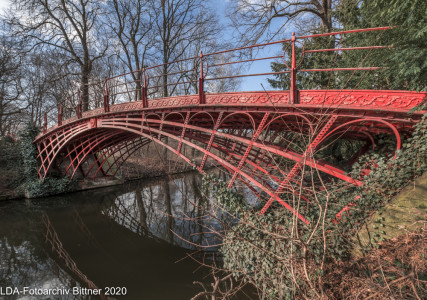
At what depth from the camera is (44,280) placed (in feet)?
13.9

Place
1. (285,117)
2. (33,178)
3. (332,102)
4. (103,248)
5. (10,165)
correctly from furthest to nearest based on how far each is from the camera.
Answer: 1. (10,165)
2. (33,178)
3. (103,248)
4. (285,117)
5. (332,102)

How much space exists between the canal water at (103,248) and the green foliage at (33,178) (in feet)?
3.00

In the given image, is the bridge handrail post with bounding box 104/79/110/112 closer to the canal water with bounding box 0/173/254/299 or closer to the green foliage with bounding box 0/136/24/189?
the canal water with bounding box 0/173/254/299

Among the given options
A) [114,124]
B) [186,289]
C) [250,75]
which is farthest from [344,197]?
[114,124]

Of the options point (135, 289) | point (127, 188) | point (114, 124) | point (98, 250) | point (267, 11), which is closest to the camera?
point (135, 289)

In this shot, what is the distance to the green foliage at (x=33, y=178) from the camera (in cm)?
1084

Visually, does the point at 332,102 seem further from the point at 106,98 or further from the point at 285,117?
the point at 106,98

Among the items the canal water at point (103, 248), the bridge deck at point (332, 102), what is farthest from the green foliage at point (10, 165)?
the bridge deck at point (332, 102)

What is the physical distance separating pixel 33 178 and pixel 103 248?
9.09 meters

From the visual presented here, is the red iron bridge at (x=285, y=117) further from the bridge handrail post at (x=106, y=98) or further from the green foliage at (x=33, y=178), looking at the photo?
the green foliage at (x=33, y=178)

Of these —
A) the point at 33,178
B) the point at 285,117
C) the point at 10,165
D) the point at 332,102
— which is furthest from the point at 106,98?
the point at 10,165

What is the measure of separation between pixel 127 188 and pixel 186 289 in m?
10.3

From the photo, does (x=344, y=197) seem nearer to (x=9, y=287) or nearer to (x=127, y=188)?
(x=9, y=287)

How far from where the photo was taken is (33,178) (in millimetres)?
11430
